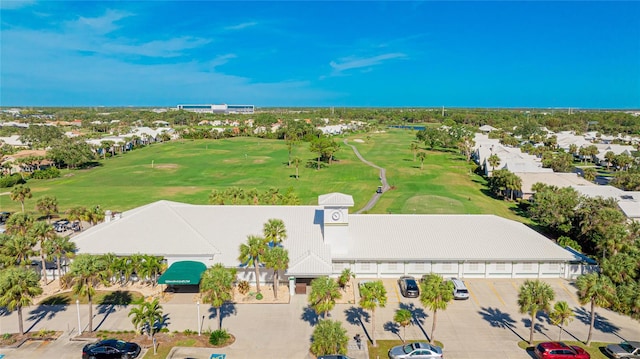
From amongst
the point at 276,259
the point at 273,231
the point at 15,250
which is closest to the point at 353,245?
the point at 273,231

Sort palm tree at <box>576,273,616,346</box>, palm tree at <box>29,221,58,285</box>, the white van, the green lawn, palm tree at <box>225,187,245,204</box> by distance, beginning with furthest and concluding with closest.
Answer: the green lawn → palm tree at <box>225,187,245,204</box> → palm tree at <box>29,221,58,285</box> → the white van → palm tree at <box>576,273,616,346</box>

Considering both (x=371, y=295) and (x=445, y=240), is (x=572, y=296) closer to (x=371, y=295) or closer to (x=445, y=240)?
(x=445, y=240)

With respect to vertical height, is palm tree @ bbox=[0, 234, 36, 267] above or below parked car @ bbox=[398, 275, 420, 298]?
above

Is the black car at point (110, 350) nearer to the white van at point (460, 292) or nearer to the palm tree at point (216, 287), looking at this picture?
the palm tree at point (216, 287)

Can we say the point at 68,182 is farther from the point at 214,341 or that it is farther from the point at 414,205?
the point at 214,341

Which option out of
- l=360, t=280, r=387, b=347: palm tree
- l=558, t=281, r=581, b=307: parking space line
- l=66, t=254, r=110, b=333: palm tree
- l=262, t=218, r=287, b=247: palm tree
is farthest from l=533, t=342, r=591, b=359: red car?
l=66, t=254, r=110, b=333: palm tree

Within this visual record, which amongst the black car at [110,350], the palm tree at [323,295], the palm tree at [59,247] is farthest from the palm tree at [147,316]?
the palm tree at [59,247]

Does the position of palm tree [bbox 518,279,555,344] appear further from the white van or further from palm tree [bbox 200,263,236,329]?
palm tree [bbox 200,263,236,329]
